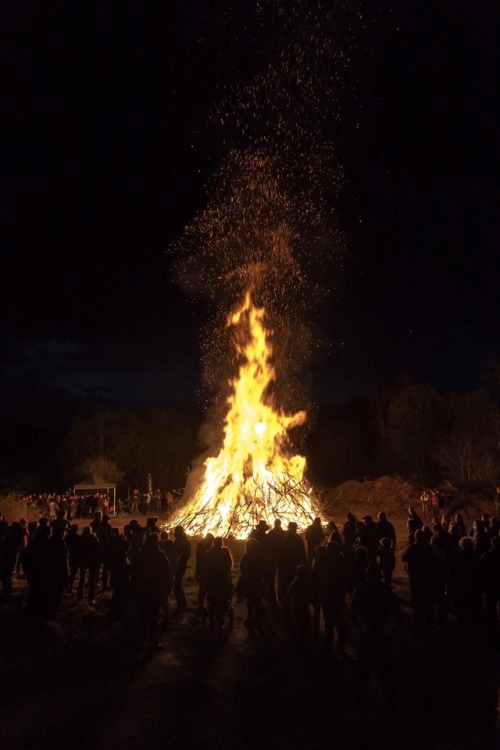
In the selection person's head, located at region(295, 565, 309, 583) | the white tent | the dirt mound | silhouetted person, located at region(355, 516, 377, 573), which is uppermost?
the white tent

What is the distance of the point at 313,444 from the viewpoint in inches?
2347

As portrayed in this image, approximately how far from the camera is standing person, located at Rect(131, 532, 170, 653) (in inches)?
318

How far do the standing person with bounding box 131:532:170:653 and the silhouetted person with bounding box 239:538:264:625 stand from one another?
155 cm

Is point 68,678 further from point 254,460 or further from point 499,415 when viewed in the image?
point 499,415

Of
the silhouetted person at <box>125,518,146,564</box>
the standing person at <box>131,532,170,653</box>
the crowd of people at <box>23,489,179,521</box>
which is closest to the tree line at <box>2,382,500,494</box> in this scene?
the crowd of people at <box>23,489,179,521</box>

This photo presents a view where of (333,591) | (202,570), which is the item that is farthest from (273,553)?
(333,591)

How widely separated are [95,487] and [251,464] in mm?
15536

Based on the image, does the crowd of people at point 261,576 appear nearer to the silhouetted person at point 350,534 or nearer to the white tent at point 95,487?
the silhouetted person at point 350,534

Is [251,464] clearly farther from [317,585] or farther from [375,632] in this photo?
[375,632]

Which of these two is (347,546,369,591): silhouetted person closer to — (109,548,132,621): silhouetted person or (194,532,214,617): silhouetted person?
(194,532,214,617): silhouetted person

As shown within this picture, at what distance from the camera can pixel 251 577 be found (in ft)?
30.8

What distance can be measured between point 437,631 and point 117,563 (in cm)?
554

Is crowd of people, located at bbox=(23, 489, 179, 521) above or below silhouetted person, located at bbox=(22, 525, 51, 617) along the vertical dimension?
above

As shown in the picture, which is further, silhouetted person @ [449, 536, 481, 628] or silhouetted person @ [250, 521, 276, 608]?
silhouetted person @ [250, 521, 276, 608]
